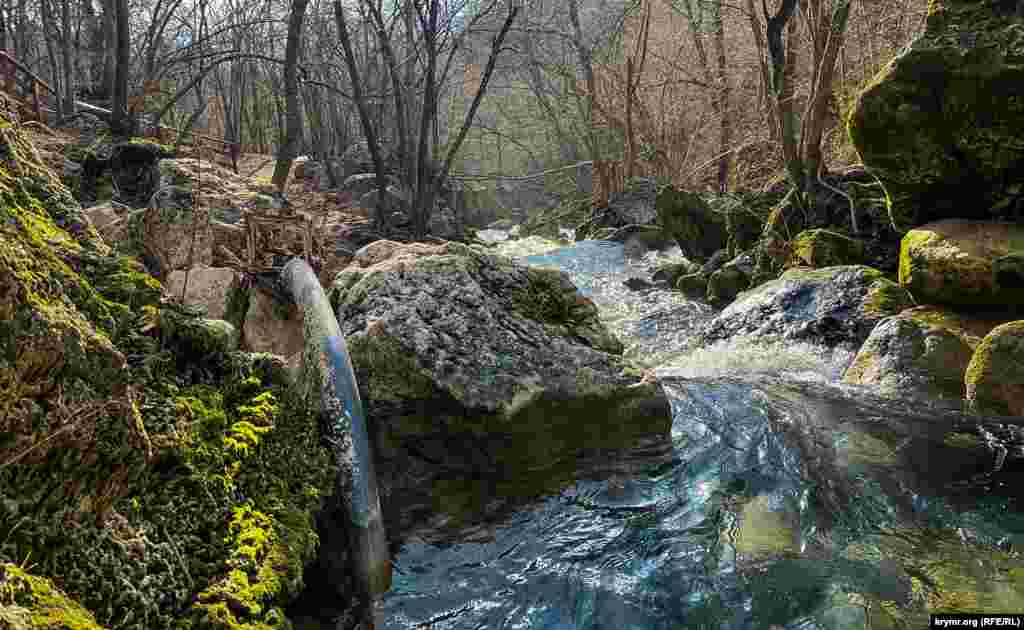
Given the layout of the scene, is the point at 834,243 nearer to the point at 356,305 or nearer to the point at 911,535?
the point at 911,535

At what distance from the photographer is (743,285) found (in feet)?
25.6

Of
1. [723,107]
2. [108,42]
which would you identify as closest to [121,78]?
[108,42]

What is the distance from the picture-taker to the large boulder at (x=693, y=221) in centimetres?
990

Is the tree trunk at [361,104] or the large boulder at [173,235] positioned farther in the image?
the tree trunk at [361,104]

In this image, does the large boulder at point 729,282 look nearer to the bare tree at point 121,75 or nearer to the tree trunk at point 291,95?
the tree trunk at point 291,95

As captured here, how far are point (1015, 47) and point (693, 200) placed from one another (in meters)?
5.29

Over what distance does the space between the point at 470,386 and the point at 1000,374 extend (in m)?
3.03

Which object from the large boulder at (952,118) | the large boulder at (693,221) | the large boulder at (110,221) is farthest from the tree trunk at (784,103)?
the large boulder at (110,221)

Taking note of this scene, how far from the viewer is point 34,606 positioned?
3.68 ft

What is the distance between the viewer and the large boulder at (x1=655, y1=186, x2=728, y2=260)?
9898 millimetres

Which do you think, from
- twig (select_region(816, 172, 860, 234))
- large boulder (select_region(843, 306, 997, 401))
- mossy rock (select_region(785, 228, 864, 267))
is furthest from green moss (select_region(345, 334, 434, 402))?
twig (select_region(816, 172, 860, 234))

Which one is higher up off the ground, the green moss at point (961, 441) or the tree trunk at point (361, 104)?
the tree trunk at point (361, 104)

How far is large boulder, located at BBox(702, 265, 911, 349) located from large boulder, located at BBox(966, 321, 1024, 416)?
136 centimetres

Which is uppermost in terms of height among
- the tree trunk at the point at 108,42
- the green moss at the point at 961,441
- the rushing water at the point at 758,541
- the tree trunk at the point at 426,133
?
the tree trunk at the point at 108,42
